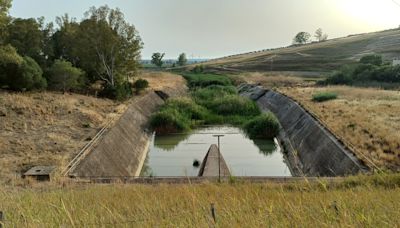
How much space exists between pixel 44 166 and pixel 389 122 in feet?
59.4

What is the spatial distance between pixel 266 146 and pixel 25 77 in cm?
1879

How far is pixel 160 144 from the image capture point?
28922mm

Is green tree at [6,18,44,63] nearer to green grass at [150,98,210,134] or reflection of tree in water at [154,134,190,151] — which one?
green grass at [150,98,210,134]

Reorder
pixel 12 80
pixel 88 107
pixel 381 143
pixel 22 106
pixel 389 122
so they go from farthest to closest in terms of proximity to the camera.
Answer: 1. pixel 88 107
2. pixel 12 80
3. pixel 22 106
4. pixel 389 122
5. pixel 381 143

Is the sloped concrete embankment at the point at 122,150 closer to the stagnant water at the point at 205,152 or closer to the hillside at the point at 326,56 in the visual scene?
the stagnant water at the point at 205,152

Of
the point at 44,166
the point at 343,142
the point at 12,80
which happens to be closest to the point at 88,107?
the point at 12,80

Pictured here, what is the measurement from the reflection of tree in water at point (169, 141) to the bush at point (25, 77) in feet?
34.5

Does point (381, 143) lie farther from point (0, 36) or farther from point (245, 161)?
point (0, 36)

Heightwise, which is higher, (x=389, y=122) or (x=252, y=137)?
(x=389, y=122)

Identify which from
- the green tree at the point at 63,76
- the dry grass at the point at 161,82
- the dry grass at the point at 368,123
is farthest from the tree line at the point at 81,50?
the dry grass at the point at 368,123

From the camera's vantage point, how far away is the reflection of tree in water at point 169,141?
28234 mm

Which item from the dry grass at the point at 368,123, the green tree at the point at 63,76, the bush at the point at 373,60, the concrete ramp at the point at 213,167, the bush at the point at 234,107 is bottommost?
the bush at the point at 234,107

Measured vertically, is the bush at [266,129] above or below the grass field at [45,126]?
below

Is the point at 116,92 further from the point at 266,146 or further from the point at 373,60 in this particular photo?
the point at 373,60
